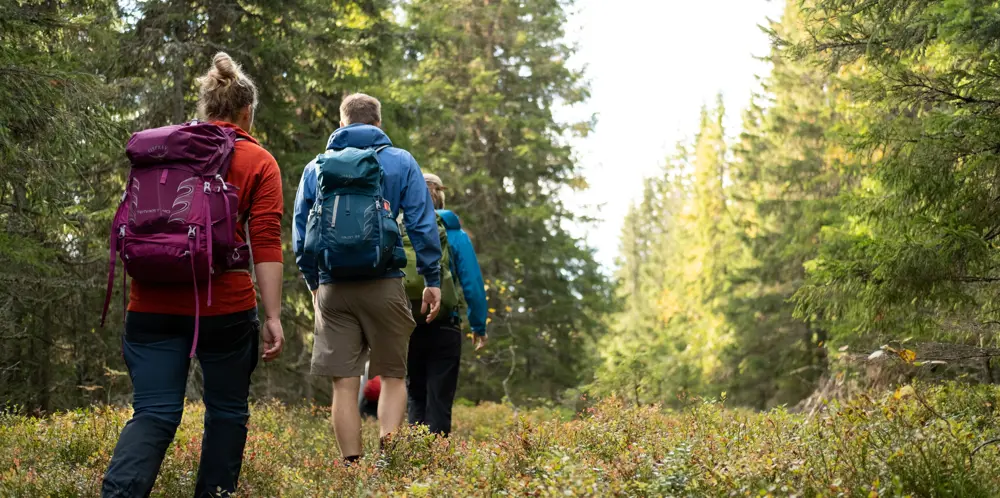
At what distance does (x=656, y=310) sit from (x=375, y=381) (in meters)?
40.5

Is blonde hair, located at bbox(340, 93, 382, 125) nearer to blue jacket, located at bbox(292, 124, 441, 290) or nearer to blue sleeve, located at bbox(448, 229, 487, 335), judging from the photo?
blue jacket, located at bbox(292, 124, 441, 290)

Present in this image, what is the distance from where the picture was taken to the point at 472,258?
23.9 feet

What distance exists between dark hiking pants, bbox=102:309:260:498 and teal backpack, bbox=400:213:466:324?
2.23 meters

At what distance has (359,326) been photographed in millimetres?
5969

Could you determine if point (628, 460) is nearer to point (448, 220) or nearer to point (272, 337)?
point (272, 337)

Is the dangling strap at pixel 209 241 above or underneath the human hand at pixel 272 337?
above

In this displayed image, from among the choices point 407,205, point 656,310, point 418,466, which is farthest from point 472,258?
point 656,310

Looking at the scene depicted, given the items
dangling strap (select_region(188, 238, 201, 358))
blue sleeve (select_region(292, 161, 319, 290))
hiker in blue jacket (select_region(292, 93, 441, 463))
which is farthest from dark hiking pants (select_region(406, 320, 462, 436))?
dangling strap (select_region(188, 238, 201, 358))

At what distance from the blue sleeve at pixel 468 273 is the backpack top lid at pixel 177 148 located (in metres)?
3.03

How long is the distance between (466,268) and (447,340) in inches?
22.9

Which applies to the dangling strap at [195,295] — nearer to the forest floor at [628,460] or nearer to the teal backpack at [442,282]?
the forest floor at [628,460]

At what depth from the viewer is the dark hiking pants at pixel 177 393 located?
4.11 metres

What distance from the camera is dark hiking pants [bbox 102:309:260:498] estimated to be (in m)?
4.11

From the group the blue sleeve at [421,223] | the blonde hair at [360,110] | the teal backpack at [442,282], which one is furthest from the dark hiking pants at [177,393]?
the teal backpack at [442,282]
